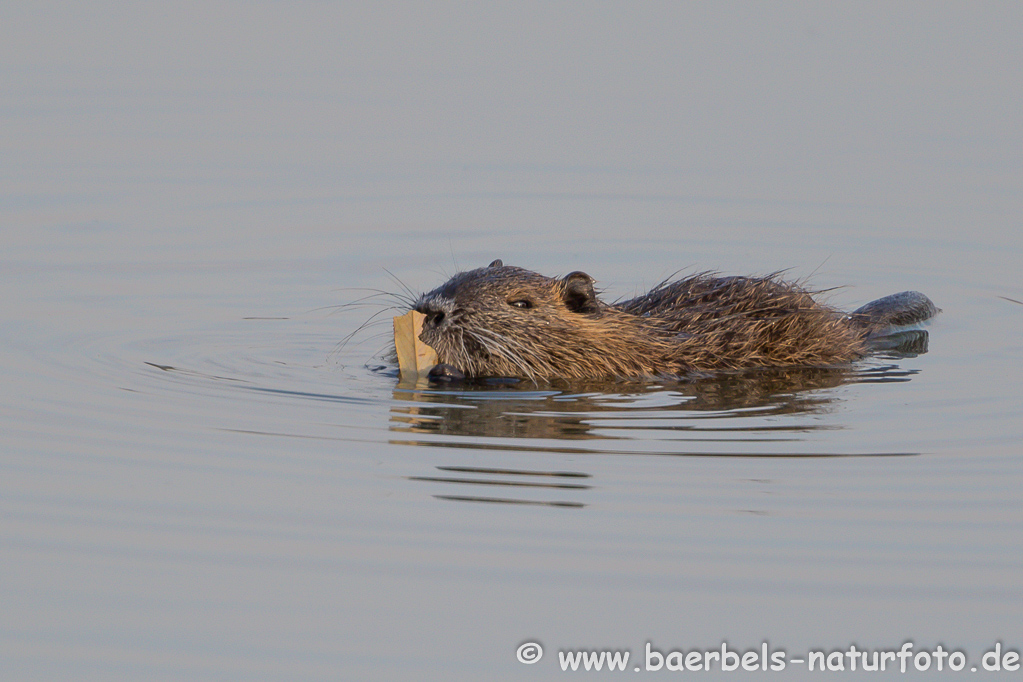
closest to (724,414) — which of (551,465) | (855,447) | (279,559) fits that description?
A: (855,447)

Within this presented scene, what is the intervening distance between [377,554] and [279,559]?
0.34m

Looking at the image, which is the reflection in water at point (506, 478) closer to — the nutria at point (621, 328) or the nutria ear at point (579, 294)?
the nutria at point (621, 328)

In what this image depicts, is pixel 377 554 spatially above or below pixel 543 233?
below

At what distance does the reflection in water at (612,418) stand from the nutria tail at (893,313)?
1.12m

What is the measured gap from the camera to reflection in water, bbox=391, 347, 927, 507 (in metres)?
6.64

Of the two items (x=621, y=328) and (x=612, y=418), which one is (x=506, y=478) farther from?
(x=621, y=328)

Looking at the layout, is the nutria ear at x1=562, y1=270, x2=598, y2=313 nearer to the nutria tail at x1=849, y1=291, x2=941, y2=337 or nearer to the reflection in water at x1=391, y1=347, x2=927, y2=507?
the reflection in water at x1=391, y1=347, x2=927, y2=507

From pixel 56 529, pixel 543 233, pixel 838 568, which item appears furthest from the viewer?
pixel 543 233

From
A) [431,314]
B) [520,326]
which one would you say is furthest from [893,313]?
[431,314]

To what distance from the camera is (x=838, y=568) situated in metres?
5.53

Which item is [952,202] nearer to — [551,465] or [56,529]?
[551,465]

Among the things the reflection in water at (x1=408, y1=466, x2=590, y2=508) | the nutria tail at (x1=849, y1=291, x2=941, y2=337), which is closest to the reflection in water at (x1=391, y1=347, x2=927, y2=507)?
the reflection in water at (x1=408, y1=466, x2=590, y2=508)

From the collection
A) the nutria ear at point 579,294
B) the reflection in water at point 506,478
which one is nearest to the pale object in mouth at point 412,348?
the nutria ear at point 579,294

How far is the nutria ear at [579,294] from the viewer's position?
8.52 metres
